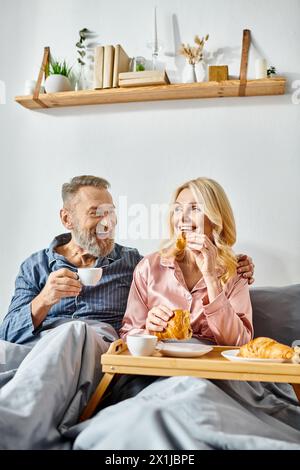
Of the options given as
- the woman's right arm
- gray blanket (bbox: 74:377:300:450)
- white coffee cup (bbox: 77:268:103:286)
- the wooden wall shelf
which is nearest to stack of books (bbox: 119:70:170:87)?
the wooden wall shelf

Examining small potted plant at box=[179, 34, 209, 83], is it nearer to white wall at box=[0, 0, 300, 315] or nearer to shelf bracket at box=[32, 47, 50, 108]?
white wall at box=[0, 0, 300, 315]

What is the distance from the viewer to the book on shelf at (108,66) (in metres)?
2.84

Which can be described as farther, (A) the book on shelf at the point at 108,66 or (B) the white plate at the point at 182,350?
(A) the book on shelf at the point at 108,66

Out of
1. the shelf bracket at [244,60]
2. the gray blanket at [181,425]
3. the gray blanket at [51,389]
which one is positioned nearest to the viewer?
the gray blanket at [181,425]

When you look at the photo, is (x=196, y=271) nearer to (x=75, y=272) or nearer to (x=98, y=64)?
(x=75, y=272)

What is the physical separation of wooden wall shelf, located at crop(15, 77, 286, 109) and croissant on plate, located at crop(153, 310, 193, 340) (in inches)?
57.2

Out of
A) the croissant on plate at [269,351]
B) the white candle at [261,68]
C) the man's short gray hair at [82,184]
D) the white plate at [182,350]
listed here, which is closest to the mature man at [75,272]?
the man's short gray hair at [82,184]

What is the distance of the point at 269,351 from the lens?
Answer: 1481 mm

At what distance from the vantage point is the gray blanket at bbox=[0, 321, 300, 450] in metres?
1.14

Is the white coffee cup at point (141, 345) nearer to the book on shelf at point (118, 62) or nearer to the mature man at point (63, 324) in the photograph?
the mature man at point (63, 324)

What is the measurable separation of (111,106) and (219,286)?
1478 millimetres

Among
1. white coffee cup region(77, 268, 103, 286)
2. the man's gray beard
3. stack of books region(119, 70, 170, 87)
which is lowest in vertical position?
white coffee cup region(77, 268, 103, 286)

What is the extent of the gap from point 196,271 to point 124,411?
3.33ft

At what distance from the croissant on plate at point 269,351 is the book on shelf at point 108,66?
1.82m
